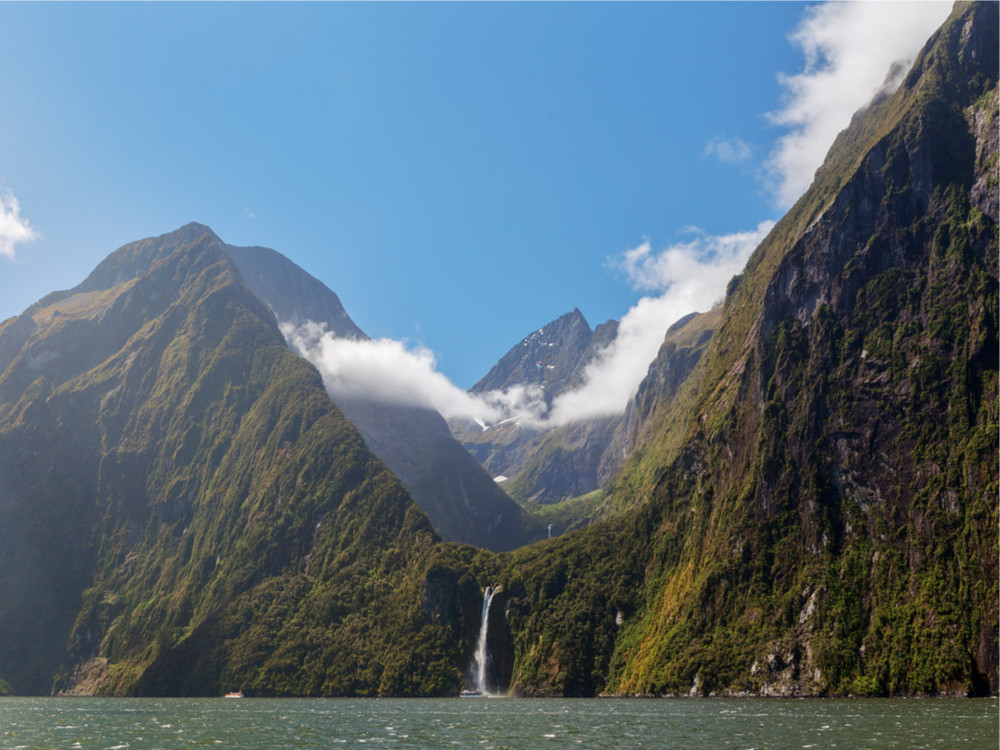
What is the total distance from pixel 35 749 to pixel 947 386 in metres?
201

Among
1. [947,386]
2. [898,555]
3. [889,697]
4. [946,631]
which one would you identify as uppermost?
[947,386]

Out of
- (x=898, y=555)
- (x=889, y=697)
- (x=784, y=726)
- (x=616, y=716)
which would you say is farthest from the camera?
(x=898, y=555)

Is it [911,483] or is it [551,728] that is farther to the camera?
[911,483]

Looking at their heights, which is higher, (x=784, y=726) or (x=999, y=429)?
(x=999, y=429)

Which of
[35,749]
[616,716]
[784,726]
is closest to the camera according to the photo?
[35,749]

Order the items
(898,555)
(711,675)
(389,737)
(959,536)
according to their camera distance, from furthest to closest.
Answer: (711,675)
(898,555)
(959,536)
(389,737)

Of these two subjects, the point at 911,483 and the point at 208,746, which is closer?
the point at 208,746

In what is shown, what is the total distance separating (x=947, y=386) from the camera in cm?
19438

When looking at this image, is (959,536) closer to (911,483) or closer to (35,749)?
(911,483)

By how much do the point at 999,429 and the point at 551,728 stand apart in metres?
139

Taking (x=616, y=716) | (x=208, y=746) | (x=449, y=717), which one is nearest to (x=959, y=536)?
(x=616, y=716)

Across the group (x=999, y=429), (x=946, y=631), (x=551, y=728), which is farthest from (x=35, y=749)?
(x=999, y=429)

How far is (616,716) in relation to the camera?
112000mm

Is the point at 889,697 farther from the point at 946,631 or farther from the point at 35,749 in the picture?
the point at 35,749
